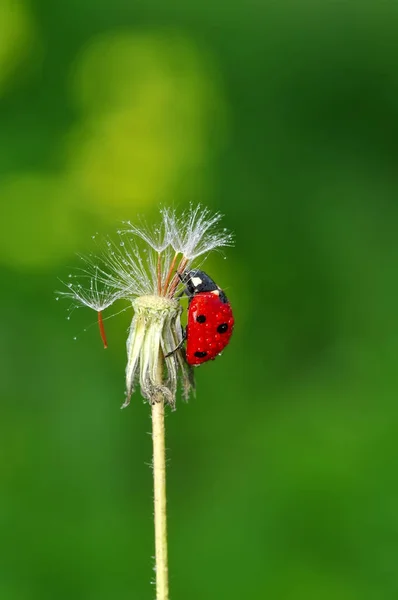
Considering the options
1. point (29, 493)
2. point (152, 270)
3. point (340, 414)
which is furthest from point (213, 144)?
point (152, 270)

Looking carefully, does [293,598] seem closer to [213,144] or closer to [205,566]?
[205,566]

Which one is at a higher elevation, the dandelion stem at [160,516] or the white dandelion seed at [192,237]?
the white dandelion seed at [192,237]

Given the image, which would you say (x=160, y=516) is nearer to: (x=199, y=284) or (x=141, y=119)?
(x=199, y=284)

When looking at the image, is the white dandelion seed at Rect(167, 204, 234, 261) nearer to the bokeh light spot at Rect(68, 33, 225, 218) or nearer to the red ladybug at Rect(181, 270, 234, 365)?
the red ladybug at Rect(181, 270, 234, 365)

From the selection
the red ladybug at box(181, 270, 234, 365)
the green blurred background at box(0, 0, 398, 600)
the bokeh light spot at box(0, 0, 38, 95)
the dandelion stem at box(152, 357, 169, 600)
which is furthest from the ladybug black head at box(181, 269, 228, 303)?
the bokeh light spot at box(0, 0, 38, 95)

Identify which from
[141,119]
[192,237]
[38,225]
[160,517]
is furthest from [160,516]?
[141,119]

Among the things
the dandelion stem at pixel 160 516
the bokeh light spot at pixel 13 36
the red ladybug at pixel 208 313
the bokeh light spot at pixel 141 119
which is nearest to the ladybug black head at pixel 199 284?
the red ladybug at pixel 208 313

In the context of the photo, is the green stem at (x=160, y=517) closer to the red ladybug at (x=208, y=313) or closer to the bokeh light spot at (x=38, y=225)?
the red ladybug at (x=208, y=313)

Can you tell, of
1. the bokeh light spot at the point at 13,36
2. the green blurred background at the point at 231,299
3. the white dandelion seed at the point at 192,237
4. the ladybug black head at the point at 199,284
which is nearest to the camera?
the white dandelion seed at the point at 192,237
